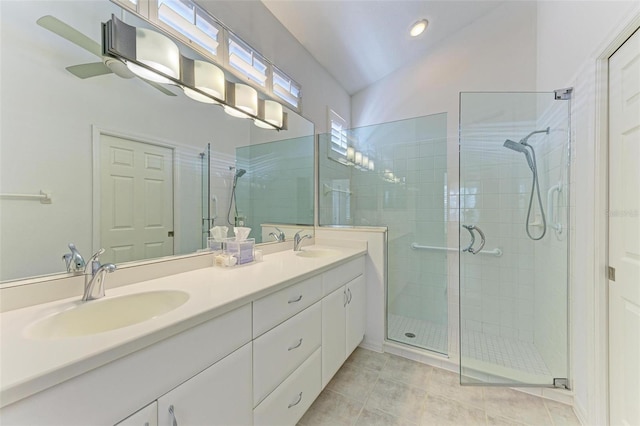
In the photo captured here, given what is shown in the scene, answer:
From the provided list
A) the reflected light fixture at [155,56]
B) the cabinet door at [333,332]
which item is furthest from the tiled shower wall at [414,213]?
the reflected light fixture at [155,56]

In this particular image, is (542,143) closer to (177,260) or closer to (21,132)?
(177,260)

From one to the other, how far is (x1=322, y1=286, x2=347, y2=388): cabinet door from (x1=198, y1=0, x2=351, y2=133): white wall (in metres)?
1.67

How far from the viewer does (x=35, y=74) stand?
0.92 m

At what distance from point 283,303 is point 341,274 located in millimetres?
646

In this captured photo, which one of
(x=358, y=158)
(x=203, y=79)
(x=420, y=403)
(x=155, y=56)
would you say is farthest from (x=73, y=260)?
(x=358, y=158)

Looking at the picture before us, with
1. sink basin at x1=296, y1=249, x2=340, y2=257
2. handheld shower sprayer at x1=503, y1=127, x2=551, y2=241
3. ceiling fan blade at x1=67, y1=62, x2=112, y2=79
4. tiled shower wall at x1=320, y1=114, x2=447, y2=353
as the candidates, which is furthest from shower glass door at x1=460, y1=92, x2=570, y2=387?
ceiling fan blade at x1=67, y1=62, x2=112, y2=79

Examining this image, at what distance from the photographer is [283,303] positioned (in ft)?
3.94

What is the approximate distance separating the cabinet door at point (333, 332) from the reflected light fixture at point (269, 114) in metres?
1.35

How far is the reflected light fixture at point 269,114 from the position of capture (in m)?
1.91

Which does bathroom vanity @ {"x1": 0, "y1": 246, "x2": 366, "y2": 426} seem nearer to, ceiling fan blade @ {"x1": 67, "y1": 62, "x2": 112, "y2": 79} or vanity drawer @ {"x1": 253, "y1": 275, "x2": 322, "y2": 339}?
vanity drawer @ {"x1": 253, "y1": 275, "x2": 322, "y2": 339}

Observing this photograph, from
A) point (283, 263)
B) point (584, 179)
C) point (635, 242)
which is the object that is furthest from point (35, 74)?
point (584, 179)

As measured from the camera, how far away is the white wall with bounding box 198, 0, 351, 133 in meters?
1.68

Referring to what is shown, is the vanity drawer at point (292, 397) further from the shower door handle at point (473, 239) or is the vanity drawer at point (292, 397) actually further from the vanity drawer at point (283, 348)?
the shower door handle at point (473, 239)

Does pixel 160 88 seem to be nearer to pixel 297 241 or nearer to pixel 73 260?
pixel 73 260
